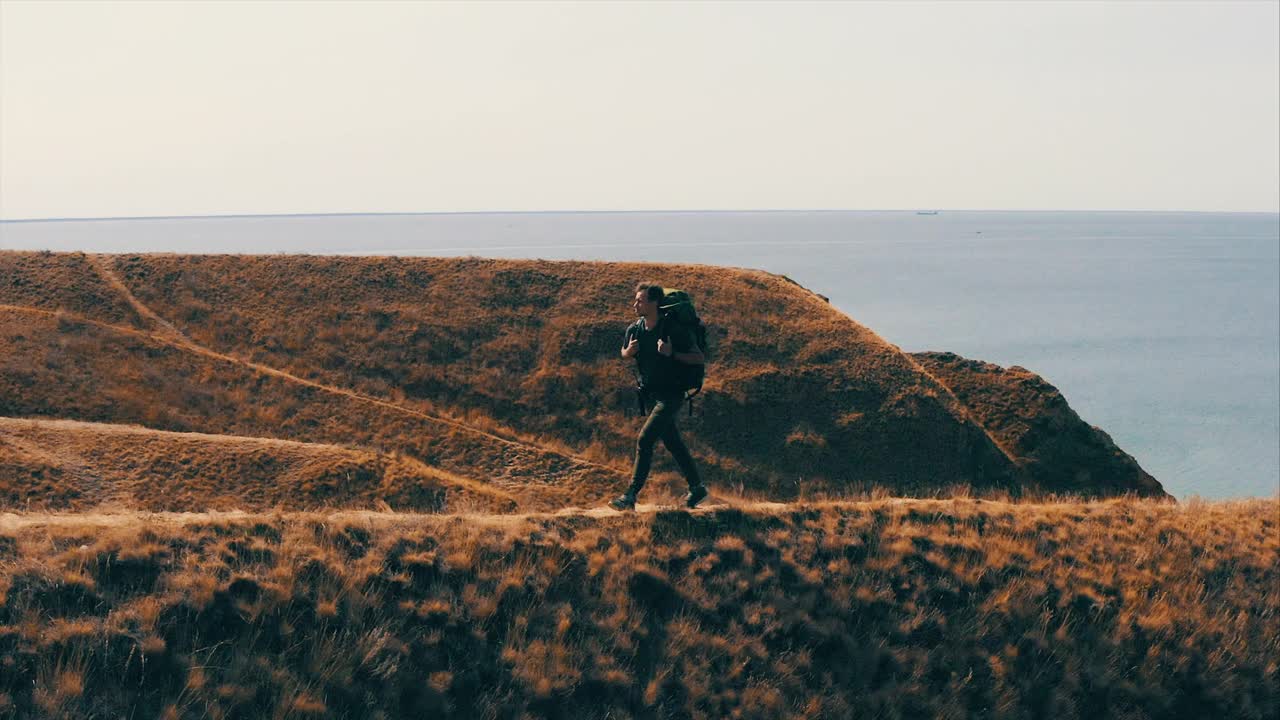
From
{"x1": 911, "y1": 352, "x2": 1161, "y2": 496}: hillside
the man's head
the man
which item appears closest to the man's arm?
the man

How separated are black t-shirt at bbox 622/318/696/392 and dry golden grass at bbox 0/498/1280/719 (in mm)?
2093

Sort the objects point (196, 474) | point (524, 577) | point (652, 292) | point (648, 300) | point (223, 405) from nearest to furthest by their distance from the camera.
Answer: point (524, 577), point (648, 300), point (652, 292), point (196, 474), point (223, 405)

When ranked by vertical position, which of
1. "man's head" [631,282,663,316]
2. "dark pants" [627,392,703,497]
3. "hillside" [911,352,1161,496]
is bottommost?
"hillside" [911,352,1161,496]

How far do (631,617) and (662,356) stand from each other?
11.2ft

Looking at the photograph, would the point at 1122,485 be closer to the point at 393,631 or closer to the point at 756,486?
the point at 756,486

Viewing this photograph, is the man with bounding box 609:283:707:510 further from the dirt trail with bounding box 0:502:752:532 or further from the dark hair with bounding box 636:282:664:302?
the dirt trail with bounding box 0:502:752:532

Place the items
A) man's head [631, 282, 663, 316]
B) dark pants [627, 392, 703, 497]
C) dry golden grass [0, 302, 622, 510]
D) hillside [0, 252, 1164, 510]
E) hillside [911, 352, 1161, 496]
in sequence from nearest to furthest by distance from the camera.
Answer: man's head [631, 282, 663, 316] < dark pants [627, 392, 703, 497] < dry golden grass [0, 302, 622, 510] < hillside [0, 252, 1164, 510] < hillside [911, 352, 1161, 496]

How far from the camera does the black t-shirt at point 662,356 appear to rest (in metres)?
11.8

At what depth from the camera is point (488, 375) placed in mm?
34250

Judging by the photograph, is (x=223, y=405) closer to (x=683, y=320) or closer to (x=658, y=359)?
(x=658, y=359)

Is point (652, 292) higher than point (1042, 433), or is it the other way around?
point (652, 292)

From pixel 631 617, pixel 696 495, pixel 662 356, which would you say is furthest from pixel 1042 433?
pixel 631 617

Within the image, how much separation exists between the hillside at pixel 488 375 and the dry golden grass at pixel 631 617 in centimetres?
1328

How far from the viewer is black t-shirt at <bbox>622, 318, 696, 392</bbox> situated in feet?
38.7
